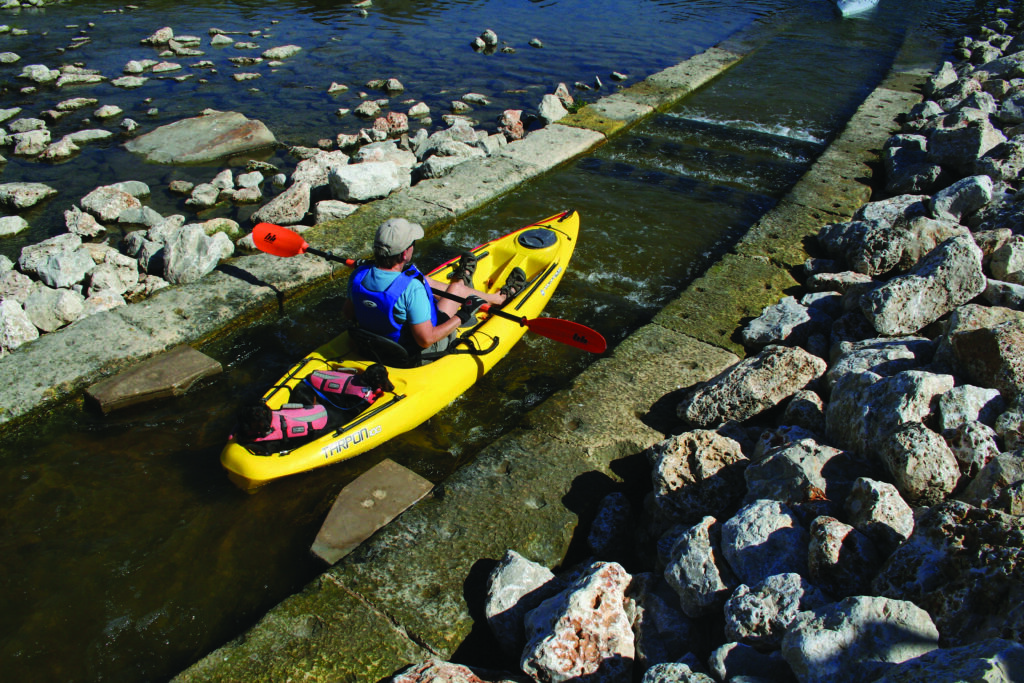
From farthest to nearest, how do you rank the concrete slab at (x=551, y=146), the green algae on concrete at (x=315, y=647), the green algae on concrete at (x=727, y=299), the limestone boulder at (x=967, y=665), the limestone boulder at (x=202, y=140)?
the limestone boulder at (x=202, y=140) → the concrete slab at (x=551, y=146) → the green algae on concrete at (x=727, y=299) → the green algae on concrete at (x=315, y=647) → the limestone boulder at (x=967, y=665)

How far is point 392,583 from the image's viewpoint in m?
2.71

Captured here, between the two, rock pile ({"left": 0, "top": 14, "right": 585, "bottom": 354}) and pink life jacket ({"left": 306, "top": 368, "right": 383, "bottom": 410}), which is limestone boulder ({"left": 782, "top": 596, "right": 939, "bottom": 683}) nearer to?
pink life jacket ({"left": 306, "top": 368, "right": 383, "bottom": 410})

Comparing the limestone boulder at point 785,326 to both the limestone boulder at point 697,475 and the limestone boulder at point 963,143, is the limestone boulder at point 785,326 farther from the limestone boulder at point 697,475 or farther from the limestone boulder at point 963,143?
the limestone boulder at point 963,143

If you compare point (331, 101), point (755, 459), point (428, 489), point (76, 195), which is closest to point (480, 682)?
point (428, 489)

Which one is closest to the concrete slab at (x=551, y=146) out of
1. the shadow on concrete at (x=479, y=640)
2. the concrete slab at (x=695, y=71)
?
the concrete slab at (x=695, y=71)

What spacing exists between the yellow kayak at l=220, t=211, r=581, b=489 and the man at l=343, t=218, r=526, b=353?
0.58ft

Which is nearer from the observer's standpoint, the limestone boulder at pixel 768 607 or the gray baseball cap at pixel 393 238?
the limestone boulder at pixel 768 607

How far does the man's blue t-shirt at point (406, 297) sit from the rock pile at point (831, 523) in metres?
→ 1.48

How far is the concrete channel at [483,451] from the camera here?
8.26ft

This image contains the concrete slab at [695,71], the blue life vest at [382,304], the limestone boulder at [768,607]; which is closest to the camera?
the limestone boulder at [768,607]

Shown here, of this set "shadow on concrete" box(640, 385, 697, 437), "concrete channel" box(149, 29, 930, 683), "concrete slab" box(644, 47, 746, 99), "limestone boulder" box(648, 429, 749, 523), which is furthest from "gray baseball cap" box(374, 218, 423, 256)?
"concrete slab" box(644, 47, 746, 99)

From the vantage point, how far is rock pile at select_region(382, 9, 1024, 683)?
73.2 inches

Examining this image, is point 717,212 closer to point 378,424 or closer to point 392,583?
point 378,424

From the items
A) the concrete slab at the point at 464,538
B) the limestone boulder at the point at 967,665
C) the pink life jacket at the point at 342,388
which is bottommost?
the concrete slab at the point at 464,538
